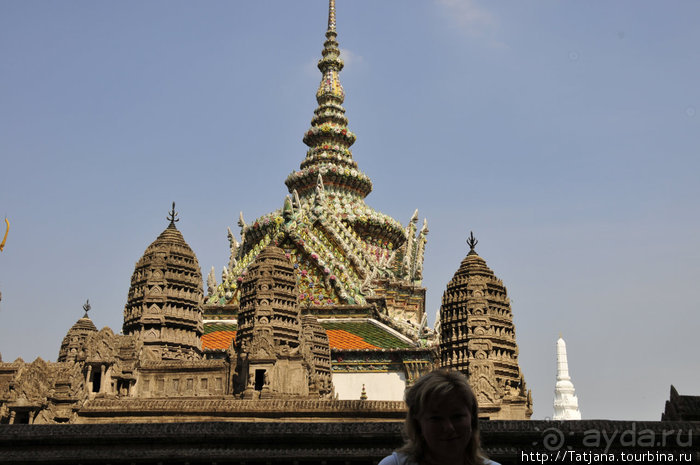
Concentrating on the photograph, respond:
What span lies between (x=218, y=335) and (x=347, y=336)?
23.3 ft

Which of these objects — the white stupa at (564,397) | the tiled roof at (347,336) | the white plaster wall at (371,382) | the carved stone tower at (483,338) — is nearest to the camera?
the carved stone tower at (483,338)

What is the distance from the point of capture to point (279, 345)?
104 feet

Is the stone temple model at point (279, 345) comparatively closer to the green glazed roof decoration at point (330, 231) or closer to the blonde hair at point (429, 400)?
the green glazed roof decoration at point (330, 231)

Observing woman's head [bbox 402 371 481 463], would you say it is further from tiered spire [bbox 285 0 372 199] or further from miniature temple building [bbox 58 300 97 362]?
tiered spire [bbox 285 0 372 199]

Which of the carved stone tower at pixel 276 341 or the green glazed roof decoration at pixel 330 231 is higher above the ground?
the green glazed roof decoration at pixel 330 231

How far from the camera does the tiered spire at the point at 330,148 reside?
61.3m

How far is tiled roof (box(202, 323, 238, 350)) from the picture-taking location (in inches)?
1665

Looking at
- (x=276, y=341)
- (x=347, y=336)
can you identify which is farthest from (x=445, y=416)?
(x=347, y=336)

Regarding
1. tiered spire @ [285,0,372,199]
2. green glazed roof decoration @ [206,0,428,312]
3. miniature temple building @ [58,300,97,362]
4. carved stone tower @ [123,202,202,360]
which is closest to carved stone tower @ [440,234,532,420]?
carved stone tower @ [123,202,202,360]

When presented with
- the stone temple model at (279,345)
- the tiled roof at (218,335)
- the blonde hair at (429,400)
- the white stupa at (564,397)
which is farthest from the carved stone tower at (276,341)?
the white stupa at (564,397)

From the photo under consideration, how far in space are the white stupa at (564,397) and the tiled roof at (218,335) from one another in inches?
1323

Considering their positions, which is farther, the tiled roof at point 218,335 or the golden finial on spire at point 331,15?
the golden finial on spire at point 331,15

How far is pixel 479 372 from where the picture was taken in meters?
29.2

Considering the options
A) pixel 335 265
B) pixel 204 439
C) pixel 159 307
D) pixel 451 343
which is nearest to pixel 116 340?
pixel 159 307
